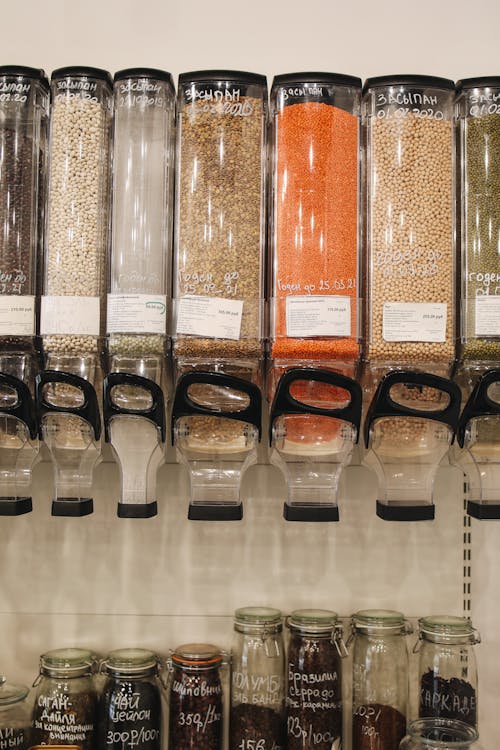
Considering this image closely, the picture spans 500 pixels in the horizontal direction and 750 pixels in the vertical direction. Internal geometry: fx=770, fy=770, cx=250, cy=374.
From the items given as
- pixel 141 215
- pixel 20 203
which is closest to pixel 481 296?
pixel 141 215

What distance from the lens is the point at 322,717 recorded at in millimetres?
1411

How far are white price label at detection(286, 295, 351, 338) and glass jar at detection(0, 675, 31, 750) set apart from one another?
84cm

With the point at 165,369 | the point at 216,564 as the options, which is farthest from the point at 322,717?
the point at 165,369

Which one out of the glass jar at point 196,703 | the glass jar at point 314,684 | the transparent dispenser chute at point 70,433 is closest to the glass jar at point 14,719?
the glass jar at point 196,703

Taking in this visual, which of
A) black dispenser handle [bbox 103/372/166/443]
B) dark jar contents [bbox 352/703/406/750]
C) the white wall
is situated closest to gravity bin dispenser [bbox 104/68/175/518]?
black dispenser handle [bbox 103/372/166/443]

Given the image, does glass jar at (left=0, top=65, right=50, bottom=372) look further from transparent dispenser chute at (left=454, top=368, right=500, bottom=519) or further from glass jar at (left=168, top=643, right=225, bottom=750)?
transparent dispenser chute at (left=454, top=368, right=500, bottom=519)

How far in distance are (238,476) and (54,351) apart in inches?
15.5

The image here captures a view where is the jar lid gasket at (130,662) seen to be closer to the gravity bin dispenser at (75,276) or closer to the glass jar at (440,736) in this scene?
the gravity bin dispenser at (75,276)

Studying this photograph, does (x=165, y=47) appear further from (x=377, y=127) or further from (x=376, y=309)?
(x=376, y=309)

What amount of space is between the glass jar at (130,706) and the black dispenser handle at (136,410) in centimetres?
45

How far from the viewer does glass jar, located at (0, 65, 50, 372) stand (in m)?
1.36

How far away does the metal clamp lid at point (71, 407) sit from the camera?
4.31 feet

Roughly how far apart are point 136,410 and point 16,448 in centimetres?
24

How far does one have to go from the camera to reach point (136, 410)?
1.33 m
